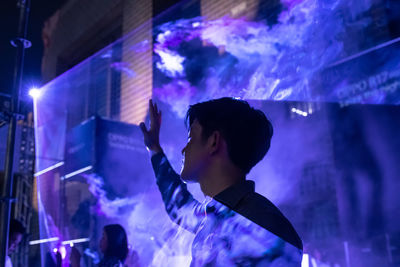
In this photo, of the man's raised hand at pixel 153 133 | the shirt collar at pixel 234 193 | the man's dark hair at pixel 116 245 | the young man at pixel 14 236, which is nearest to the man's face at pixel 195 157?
the shirt collar at pixel 234 193

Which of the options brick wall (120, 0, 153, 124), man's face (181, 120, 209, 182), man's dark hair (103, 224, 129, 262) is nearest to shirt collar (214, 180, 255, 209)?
man's face (181, 120, 209, 182)

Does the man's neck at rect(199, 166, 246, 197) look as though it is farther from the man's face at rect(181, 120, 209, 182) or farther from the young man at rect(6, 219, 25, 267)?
the young man at rect(6, 219, 25, 267)

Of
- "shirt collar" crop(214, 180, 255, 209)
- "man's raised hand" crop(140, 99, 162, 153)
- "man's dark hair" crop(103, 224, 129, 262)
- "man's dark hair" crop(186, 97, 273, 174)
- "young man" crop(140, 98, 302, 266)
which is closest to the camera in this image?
"young man" crop(140, 98, 302, 266)

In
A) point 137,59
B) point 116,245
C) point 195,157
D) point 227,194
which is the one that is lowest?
point 116,245

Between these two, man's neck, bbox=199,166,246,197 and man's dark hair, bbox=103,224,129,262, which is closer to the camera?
man's neck, bbox=199,166,246,197

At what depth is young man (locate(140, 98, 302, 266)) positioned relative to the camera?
94cm

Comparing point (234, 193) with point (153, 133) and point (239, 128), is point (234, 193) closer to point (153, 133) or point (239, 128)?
point (239, 128)

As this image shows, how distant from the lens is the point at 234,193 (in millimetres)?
1077

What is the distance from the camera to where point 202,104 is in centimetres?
124

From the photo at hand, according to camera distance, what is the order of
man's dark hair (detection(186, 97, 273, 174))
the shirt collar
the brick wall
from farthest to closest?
the brick wall, man's dark hair (detection(186, 97, 273, 174)), the shirt collar

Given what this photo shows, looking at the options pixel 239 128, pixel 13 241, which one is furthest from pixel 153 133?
pixel 13 241

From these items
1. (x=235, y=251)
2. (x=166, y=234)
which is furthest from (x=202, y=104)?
(x=166, y=234)

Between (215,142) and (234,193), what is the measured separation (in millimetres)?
177

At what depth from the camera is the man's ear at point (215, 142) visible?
118cm
